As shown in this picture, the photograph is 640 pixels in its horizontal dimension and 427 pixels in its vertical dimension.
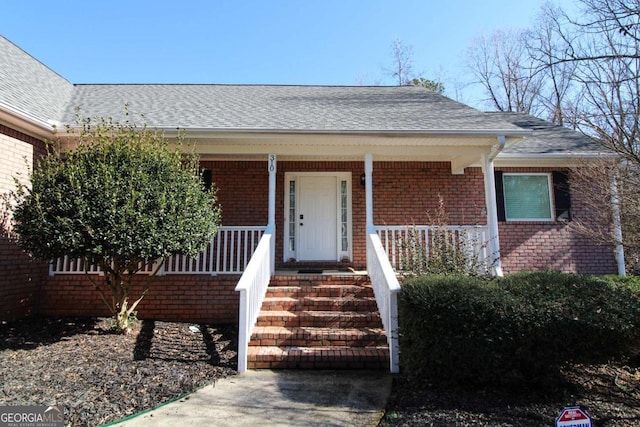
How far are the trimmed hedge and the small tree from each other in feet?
11.4

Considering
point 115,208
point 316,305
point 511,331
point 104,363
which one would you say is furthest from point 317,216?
point 511,331

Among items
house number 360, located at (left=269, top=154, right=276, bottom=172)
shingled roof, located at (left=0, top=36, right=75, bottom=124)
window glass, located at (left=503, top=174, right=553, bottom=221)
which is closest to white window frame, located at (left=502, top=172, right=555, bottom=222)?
window glass, located at (left=503, top=174, right=553, bottom=221)

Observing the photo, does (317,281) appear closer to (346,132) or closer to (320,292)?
(320,292)

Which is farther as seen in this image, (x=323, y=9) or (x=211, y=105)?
(x=323, y=9)

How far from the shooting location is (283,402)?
355cm

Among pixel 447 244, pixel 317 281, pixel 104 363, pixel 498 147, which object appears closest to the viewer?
pixel 104 363

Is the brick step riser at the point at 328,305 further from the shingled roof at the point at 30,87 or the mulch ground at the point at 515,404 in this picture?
the shingled roof at the point at 30,87

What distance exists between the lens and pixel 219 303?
21.2 ft

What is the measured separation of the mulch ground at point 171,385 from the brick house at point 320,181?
1321mm

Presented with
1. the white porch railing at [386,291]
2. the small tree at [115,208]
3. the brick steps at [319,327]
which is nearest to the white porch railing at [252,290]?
the brick steps at [319,327]

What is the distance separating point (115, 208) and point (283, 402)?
130 inches

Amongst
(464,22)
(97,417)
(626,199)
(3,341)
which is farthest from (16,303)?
(464,22)

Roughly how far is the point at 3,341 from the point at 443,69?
75.8 ft

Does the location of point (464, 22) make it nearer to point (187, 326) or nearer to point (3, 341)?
point (187, 326)
